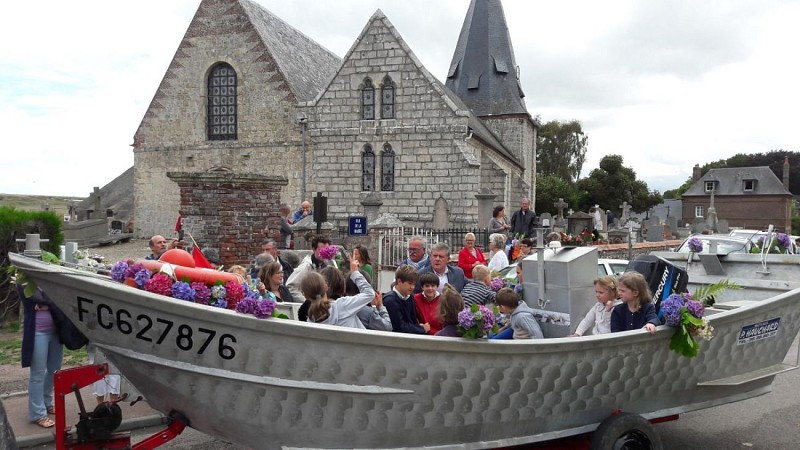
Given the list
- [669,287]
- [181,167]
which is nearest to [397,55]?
[181,167]

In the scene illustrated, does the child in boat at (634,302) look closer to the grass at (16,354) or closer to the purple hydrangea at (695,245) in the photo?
the purple hydrangea at (695,245)

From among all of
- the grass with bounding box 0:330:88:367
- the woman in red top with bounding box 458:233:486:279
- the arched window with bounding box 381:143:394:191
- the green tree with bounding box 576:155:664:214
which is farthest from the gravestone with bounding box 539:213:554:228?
the green tree with bounding box 576:155:664:214

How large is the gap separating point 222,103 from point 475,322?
2283 centimetres

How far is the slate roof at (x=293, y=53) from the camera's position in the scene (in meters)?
24.0

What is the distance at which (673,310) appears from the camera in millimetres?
4484

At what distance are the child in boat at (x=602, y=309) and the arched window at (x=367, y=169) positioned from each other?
1685cm

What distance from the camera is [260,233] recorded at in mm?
11453

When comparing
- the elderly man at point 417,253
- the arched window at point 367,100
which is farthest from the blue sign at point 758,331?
the arched window at point 367,100

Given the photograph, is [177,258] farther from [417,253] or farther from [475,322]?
[417,253]

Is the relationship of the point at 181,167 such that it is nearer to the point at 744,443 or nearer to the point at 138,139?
the point at 138,139

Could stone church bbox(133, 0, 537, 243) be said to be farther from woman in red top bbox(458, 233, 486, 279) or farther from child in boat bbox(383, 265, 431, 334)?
child in boat bbox(383, 265, 431, 334)

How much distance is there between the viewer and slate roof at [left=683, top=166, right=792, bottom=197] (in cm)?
5497

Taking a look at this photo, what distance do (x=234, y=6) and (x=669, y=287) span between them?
2242cm

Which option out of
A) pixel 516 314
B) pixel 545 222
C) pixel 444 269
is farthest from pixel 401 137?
pixel 516 314
